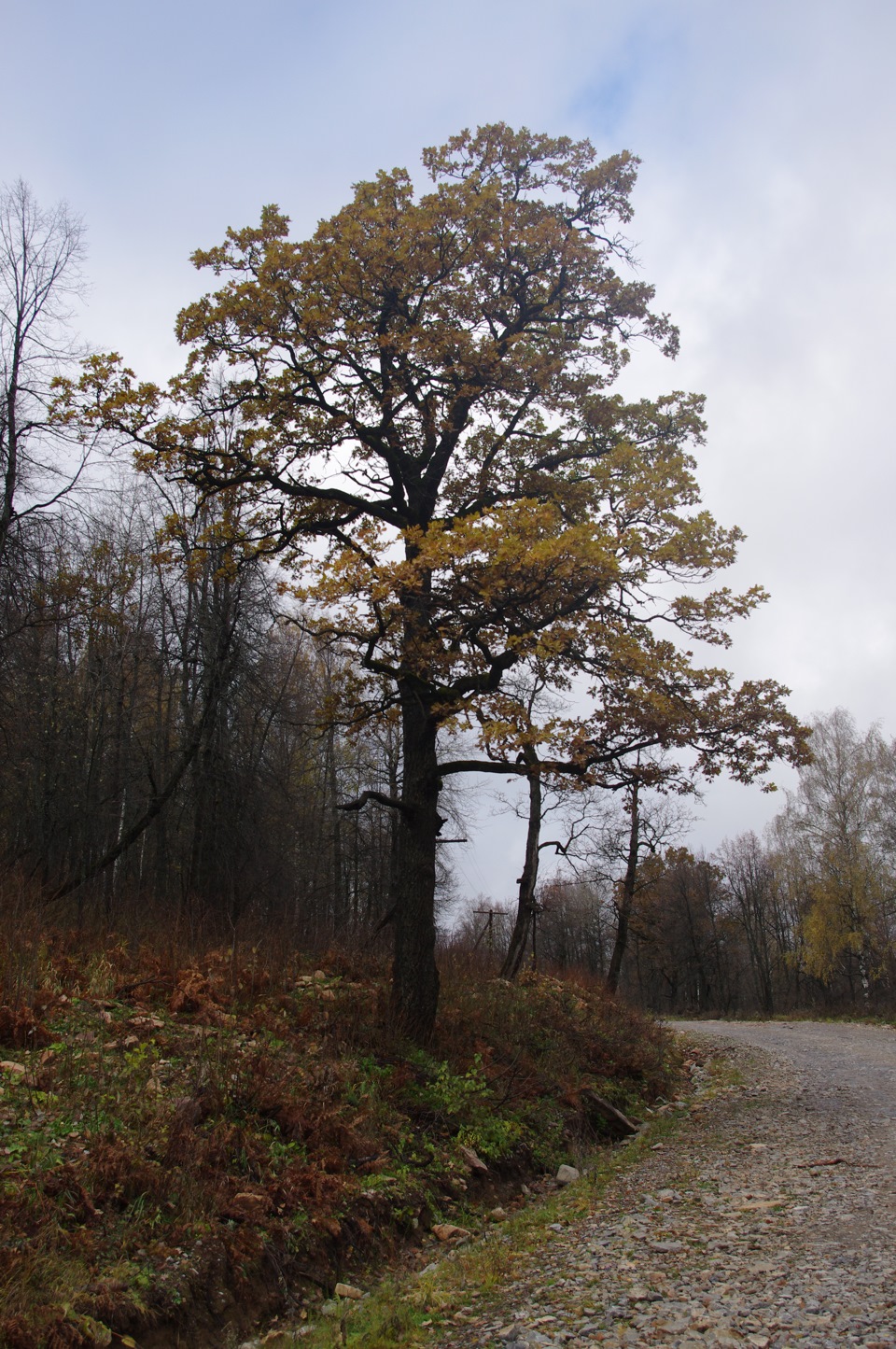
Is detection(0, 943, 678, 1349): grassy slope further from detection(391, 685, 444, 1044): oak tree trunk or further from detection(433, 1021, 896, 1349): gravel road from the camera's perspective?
detection(433, 1021, 896, 1349): gravel road

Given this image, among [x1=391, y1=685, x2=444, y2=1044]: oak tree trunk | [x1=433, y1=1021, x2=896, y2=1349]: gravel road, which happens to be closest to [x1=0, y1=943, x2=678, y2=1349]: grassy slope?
[x1=391, y1=685, x2=444, y2=1044]: oak tree trunk

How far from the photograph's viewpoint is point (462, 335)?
994cm

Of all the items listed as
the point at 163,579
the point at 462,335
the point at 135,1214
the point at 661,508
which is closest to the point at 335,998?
the point at 135,1214

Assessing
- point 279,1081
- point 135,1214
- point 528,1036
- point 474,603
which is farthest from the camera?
point 528,1036

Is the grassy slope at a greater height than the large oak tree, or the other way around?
the large oak tree

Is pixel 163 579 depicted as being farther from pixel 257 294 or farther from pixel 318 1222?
pixel 318 1222

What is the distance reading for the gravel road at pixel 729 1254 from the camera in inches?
162

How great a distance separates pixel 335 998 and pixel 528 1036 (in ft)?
9.87

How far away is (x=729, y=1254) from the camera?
5121 mm

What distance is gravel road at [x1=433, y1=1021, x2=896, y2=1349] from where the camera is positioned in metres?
4.12

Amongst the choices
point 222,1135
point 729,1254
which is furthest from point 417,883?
point 729,1254

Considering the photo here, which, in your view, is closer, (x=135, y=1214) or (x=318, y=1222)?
(x=135, y=1214)

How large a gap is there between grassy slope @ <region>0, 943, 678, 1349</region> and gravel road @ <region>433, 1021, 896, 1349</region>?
1.13 meters

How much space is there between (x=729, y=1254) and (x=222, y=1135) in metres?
3.43
